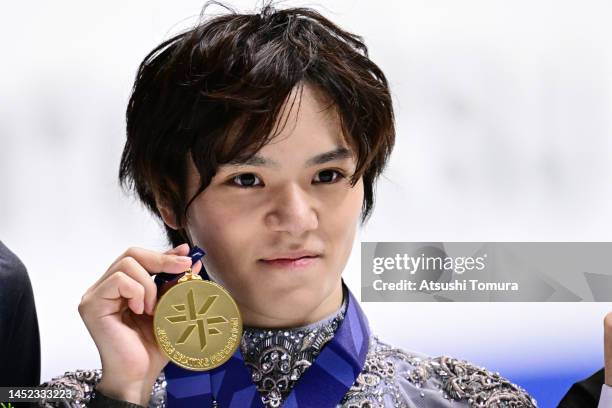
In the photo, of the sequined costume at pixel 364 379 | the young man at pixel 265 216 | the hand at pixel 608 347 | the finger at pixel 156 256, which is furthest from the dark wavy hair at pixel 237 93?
the hand at pixel 608 347

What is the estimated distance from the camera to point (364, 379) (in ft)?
6.81

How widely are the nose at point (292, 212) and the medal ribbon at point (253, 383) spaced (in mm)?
241

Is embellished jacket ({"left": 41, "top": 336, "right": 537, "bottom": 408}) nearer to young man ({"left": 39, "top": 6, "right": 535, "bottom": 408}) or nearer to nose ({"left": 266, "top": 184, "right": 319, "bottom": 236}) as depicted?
young man ({"left": 39, "top": 6, "right": 535, "bottom": 408})

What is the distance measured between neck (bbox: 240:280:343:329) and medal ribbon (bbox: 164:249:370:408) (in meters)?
0.05

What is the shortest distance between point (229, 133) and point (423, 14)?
79 cm

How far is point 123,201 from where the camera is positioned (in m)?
2.47

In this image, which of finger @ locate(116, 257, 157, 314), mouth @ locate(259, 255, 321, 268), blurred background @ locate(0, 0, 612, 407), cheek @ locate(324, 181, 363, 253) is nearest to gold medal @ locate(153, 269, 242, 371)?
finger @ locate(116, 257, 157, 314)

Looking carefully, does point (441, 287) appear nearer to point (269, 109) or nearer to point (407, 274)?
point (407, 274)

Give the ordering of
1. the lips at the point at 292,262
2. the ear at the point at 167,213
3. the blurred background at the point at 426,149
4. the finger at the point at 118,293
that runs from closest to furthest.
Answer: the finger at the point at 118,293 → the lips at the point at 292,262 → the ear at the point at 167,213 → the blurred background at the point at 426,149

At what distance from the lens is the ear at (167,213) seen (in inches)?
83.3

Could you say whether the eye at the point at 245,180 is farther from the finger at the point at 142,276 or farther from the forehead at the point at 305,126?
the finger at the point at 142,276

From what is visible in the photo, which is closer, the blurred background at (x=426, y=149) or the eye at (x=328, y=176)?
the eye at (x=328, y=176)

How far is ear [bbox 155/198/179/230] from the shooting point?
83.3 inches

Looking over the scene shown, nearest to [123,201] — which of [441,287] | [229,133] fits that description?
[229,133]
